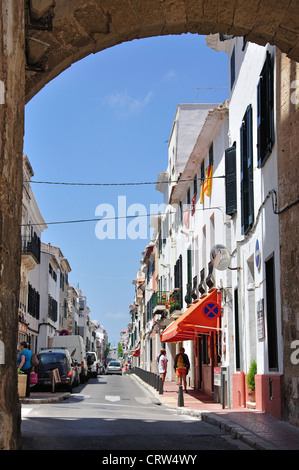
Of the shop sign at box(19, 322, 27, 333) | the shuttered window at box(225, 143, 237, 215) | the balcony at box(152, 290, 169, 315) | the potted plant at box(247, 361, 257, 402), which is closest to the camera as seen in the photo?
the potted plant at box(247, 361, 257, 402)

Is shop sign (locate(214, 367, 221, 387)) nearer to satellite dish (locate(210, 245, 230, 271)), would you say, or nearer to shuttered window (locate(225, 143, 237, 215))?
satellite dish (locate(210, 245, 230, 271))

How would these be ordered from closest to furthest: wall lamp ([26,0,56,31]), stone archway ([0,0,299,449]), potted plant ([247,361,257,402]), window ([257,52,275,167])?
wall lamp ([26,0,56,31]) < stone archway ([0,0,299,449]) < window ([257,52,275,167]) < potted plant ([247,361,257,402])

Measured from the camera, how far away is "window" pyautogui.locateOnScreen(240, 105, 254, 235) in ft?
52.8

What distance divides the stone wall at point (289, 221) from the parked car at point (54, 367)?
44.7 ft

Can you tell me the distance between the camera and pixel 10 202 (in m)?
7.64

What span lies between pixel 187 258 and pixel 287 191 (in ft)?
54.0

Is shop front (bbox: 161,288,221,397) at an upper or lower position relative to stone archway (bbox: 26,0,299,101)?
lower

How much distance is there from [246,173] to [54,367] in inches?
464

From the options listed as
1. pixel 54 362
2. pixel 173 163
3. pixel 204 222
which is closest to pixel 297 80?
pixel 204 222

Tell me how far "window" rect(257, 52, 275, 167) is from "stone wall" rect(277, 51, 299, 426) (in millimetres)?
813

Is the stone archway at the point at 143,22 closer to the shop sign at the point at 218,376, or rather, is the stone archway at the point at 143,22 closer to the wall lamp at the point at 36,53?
the wall lamp at the point at 36,53

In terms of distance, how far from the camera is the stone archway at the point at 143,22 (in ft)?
34.6

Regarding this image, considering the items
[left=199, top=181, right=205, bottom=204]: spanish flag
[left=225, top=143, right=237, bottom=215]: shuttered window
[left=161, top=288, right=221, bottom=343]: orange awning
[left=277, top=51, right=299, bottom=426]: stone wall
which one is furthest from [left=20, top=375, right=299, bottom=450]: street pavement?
[left=199, top=181, right=205, bottom=204]: spanish flag

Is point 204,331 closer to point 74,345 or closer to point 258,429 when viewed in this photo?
point 258,429
